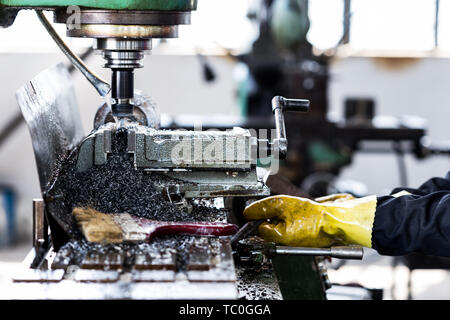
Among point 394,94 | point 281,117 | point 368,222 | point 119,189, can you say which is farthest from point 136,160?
point 394,94

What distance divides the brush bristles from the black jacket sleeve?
0.56 meters

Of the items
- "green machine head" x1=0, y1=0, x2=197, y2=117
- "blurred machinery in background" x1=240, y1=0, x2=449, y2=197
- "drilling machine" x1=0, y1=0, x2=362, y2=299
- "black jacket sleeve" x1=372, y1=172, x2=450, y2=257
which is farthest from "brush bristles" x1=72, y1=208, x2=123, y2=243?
"blurred machinery in background" x1=240, y1=0, x2=449, y2=197

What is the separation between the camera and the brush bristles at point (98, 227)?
1.15 meters

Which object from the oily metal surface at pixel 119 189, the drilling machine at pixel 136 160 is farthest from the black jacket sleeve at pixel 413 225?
the oily metal surface at pixel 119 189

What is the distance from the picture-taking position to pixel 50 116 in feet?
4.63

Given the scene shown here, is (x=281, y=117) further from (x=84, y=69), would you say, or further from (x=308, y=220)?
(x=84, y=69)

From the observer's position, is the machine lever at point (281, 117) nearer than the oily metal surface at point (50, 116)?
No

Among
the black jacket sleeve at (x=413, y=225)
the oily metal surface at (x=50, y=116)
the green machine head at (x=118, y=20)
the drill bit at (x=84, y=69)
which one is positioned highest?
the green machine head at (x=118, y=20)

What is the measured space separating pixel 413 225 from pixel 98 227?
0.65 m

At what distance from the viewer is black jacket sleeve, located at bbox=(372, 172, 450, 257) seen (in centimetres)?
141

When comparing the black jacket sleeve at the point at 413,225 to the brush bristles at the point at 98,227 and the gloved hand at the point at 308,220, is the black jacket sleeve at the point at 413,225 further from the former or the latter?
the brush bristles at the point at 98,227

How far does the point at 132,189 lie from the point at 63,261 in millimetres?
243

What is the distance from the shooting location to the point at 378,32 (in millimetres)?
5395

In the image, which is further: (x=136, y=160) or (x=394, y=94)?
(x=394, y=94)
